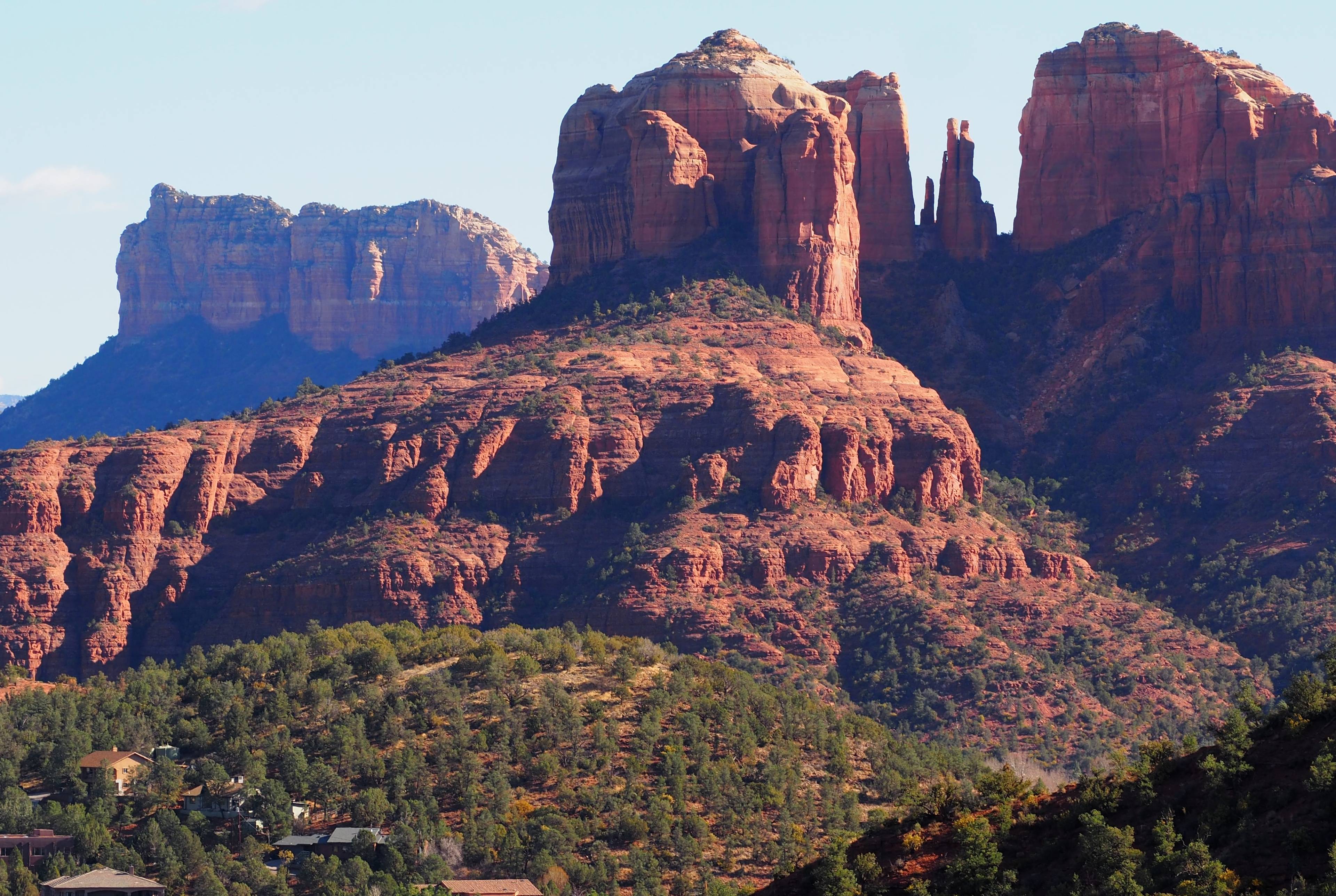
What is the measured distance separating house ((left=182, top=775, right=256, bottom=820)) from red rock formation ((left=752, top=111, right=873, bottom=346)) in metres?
69.6

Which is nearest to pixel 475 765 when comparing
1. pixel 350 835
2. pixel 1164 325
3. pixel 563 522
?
pixel 350 835

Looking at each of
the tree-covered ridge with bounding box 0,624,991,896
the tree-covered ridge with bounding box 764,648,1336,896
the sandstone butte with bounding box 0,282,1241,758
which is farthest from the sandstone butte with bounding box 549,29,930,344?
the tree-covered ridge with bounding box 764,648,1336,896

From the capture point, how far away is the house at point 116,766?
107750mm

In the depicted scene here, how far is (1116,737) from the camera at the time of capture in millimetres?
138875

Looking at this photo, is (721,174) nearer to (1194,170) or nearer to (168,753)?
(1194,170)

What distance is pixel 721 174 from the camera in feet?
567

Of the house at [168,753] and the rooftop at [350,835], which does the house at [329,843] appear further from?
the house at [168,753]

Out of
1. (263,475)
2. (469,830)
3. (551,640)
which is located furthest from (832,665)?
(469,830)

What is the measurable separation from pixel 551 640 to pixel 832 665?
23111 mm

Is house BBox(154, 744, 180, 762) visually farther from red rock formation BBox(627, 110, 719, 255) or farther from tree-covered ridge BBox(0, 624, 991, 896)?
red rock formation BBox(627, 110, 719, 255)

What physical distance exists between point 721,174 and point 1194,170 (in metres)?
27.3

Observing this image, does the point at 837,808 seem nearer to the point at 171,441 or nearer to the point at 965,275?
the point at 171,441

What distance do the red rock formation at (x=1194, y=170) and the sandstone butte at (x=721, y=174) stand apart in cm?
1564

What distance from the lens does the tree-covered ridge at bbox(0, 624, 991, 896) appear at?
100438 millimetres
